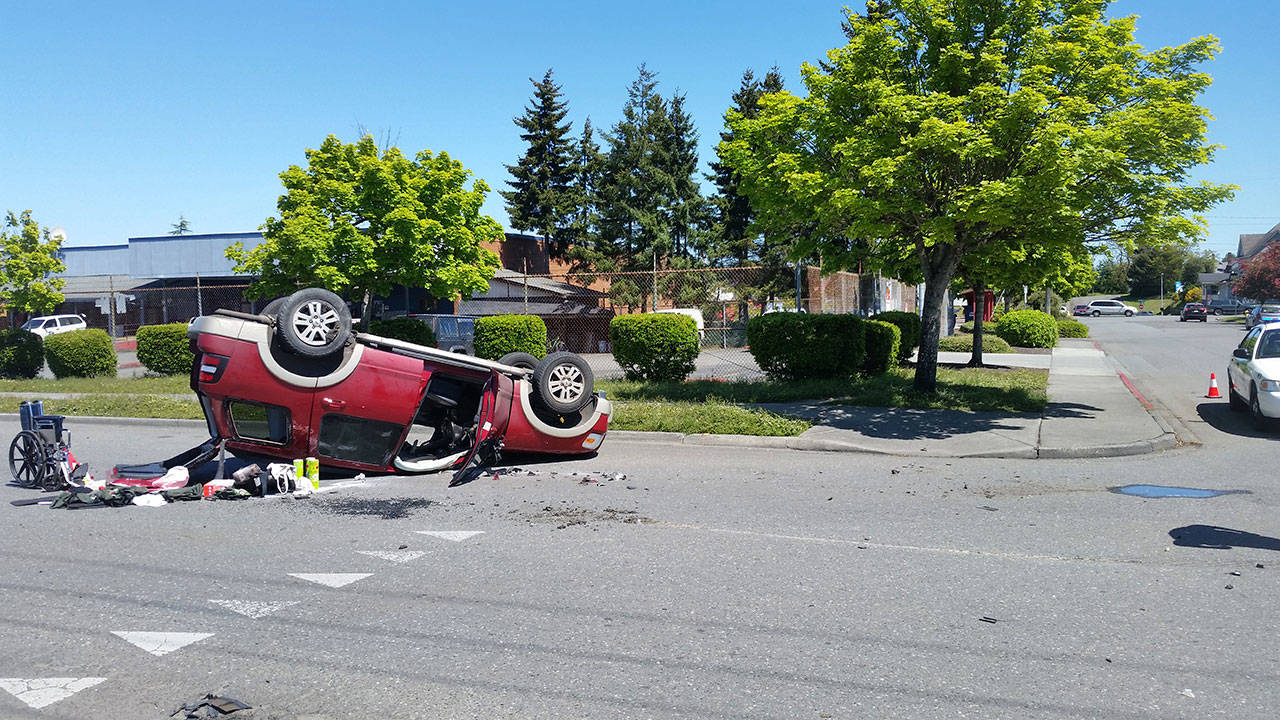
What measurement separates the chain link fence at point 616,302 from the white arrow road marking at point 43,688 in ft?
43.2

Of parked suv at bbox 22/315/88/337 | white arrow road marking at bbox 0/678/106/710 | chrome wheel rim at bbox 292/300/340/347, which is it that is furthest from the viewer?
parked suv at bbox 22/315/88/337

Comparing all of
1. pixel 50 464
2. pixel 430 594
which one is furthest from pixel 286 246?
pixel 430 594

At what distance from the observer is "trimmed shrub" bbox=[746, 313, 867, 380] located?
1587 centimetres

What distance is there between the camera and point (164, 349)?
20531 mm

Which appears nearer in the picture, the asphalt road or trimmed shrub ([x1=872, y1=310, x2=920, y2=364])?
the asphalt road

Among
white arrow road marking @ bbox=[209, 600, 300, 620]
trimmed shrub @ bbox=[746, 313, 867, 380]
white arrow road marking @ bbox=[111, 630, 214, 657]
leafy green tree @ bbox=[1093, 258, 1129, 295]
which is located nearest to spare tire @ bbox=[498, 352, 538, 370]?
white arrow road marking @ bbox=[209, 600, 300, 620]

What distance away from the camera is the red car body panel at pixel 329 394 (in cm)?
804

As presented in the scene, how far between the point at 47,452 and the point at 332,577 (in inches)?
188

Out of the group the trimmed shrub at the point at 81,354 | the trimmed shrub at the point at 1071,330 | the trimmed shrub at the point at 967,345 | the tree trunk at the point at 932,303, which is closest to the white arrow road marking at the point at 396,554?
the tree trunk at the point at 932,303

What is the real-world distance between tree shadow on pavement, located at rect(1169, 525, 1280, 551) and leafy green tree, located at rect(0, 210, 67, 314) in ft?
77.9

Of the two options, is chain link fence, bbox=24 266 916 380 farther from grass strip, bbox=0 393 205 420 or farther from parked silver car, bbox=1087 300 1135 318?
parked silver car, bbox=1087 300 1135 318

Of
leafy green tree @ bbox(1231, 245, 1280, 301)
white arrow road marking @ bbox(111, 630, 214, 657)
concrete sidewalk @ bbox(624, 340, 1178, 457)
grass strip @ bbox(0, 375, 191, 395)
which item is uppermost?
leafy green tree @ bbox(1231, 245, 1280, 301)

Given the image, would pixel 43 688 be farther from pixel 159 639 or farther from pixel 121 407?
pixel 121 407

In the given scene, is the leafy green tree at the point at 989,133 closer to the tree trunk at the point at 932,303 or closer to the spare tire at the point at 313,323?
the tree trunk at the point at 932,303
